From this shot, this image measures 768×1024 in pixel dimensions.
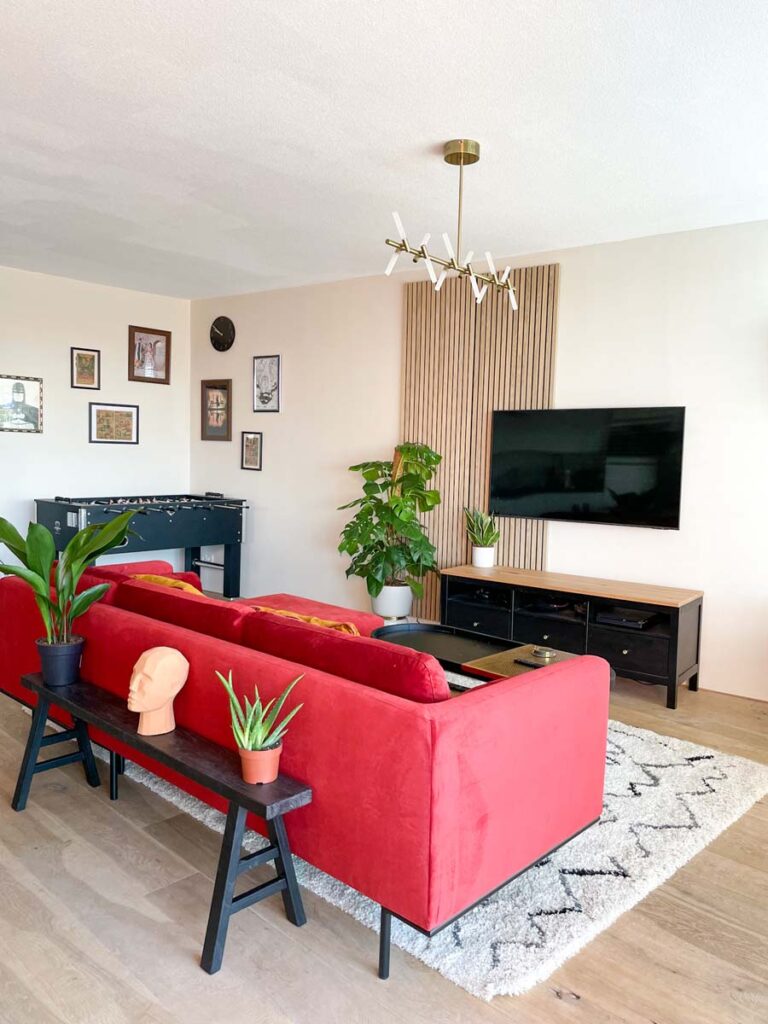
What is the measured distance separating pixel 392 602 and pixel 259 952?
3.42 metres

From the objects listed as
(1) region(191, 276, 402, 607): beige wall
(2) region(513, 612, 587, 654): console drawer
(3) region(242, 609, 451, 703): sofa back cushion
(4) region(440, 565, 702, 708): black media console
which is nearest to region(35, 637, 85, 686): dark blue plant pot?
(3) region(242, 609, 451, 703): sofa back cushion

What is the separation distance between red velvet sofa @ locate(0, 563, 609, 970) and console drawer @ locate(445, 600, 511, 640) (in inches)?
90.6

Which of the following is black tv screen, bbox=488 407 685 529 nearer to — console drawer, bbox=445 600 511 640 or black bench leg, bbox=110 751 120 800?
console drawer, bbox=445 600 511 640

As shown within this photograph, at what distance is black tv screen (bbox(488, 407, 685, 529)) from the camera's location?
4.49 metres

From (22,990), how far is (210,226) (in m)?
4.05

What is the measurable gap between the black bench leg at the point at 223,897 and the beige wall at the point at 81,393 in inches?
197

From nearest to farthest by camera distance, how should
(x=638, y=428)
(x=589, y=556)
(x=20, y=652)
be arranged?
(x=20, y=652), (x=638, y=428), (x=589, y=556)

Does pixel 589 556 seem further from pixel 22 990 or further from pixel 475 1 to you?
pixel 22 990

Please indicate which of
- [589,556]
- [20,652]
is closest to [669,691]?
[589,556]

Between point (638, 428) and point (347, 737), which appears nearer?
point (347, 737)

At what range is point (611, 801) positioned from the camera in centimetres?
297

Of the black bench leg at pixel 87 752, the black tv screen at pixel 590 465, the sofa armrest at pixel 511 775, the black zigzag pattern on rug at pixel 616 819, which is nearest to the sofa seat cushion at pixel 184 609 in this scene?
the black bench leg at pixel 87 752

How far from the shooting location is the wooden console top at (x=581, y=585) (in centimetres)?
418

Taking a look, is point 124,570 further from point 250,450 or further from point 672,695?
point 250,450
